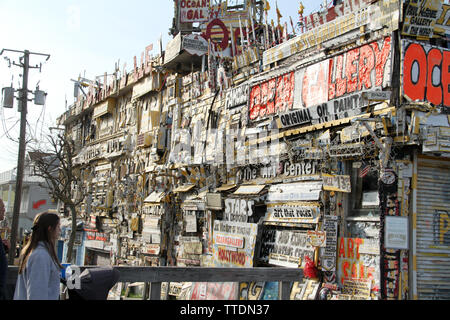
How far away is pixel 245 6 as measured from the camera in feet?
74.6

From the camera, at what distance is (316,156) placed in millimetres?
11469

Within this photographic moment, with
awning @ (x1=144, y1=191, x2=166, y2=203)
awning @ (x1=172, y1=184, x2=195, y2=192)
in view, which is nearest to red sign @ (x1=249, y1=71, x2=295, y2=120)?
awning @ (x1=172, y1=184, x2=195, y2=192)

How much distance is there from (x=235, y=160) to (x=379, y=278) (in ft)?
19.4

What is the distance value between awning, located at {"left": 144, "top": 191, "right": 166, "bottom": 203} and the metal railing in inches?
465

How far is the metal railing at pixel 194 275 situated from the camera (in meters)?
5.45

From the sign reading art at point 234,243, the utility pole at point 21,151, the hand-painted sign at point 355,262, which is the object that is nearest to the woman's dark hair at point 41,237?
the hand-painted sign at point 355,262

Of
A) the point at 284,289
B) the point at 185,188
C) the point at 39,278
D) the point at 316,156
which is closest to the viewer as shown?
the point at 39,278

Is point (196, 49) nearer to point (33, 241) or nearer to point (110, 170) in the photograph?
point (110, 170)

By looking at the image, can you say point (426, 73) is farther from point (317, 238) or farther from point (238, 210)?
point (238, 210)

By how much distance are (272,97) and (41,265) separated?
1002 cm

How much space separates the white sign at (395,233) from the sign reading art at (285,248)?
203 centimetres

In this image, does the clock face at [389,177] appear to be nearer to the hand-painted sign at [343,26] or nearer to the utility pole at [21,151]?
the hand-painted sign at [343,26]

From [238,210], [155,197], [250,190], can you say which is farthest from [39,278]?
[155,197]

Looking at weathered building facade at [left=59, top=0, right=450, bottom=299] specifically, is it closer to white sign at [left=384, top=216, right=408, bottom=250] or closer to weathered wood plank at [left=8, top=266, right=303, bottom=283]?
white sign at [left=384, top=216, right=408, bottom=250]
